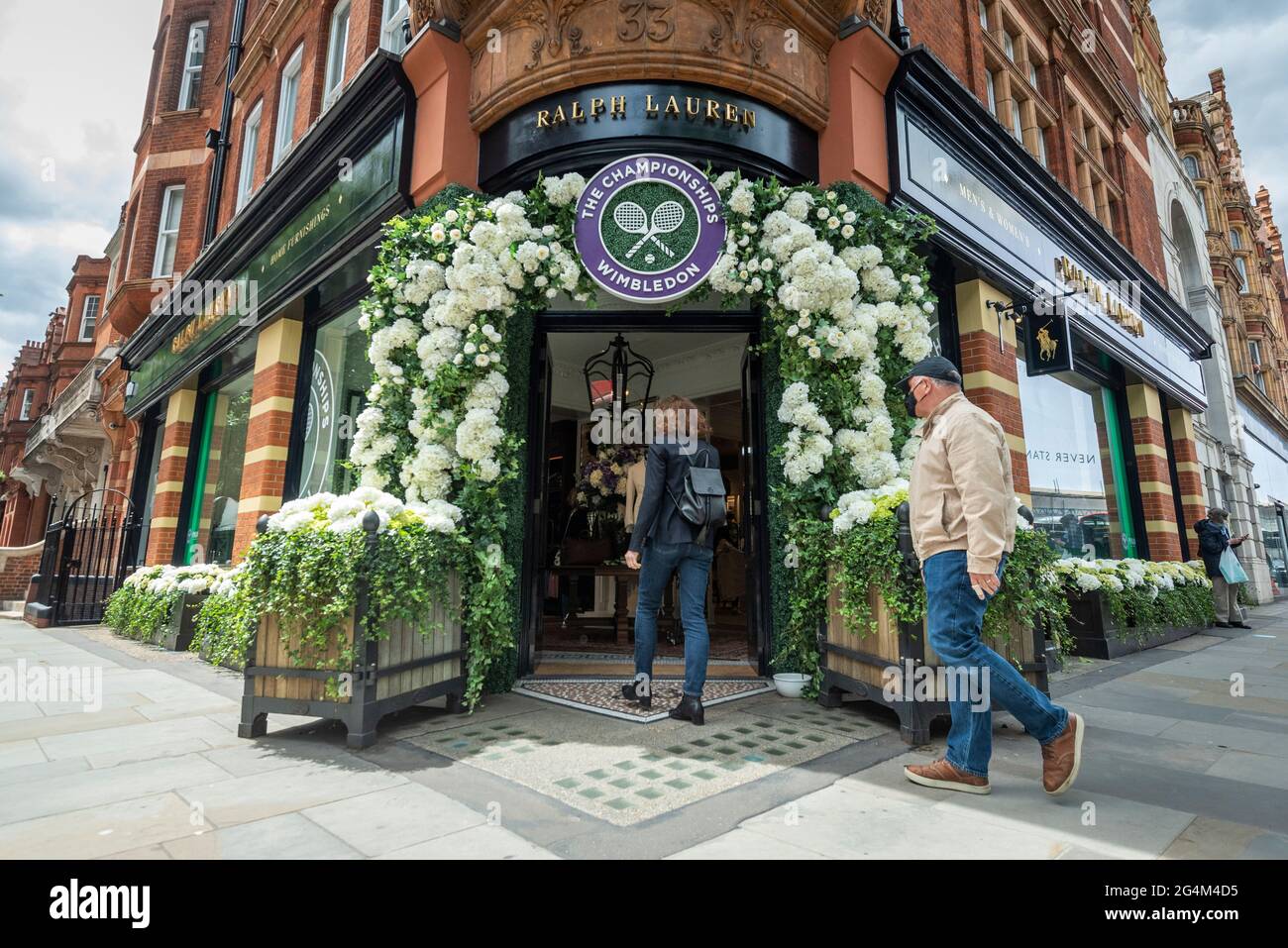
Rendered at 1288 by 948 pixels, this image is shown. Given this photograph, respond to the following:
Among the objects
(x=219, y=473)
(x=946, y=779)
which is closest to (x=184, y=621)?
(x=219, y=473)

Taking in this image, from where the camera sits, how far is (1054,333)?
7.71 meters

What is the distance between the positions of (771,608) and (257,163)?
35.7 ft

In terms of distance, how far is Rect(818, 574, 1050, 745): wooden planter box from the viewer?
374cm

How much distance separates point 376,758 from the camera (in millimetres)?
3379

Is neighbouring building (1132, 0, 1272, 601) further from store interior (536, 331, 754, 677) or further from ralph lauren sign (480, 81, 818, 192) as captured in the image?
ralph lauren sign (480, 81, 818, 192)

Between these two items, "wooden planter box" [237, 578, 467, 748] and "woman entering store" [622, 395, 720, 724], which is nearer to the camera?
"wooden planter box" [237, 578, 467, 748]

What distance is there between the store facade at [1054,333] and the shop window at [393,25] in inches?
224

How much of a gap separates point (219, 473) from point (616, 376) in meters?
7.90

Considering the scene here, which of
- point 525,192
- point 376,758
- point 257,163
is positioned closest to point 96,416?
point 257,163

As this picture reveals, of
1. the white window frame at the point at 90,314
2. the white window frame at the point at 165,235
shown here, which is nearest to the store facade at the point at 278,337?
the white window frame at the point at 165,235

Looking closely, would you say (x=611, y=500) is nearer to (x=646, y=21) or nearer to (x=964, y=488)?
(x=646, y=21)

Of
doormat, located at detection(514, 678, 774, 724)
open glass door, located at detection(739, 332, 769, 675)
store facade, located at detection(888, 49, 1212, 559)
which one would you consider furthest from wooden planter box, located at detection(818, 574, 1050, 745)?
store facade, located at detection(888, 49, 1212, 559)

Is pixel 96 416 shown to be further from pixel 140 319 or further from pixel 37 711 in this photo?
pixel 37 711

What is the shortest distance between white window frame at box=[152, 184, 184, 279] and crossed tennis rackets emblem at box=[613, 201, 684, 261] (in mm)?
13161
